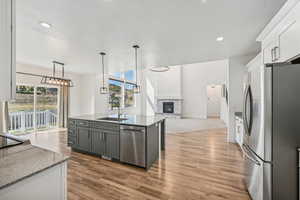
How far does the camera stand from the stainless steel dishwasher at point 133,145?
2609mm

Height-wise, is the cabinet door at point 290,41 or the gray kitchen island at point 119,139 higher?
the cabinet door at point 290,41

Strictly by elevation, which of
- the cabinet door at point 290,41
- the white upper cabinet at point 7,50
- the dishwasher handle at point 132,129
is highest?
the cabinet door at point 290,41

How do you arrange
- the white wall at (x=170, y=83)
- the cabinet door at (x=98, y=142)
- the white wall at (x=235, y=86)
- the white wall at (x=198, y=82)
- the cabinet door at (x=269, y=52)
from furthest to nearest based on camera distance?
the white wall at (x=170, y=83), the white wall at (x=198, y=82), the white wall at (x=235, y=86), the cabinet door at (x=98, y=142), the cabinet door at (x=269, y=52)

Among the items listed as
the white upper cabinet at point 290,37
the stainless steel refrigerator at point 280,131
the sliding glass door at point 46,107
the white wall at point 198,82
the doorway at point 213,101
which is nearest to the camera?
the stainless steel refrigerator at point 280,131

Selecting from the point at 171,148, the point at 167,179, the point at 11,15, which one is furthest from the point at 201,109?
the point at 11,15

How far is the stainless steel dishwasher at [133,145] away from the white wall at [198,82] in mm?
7808

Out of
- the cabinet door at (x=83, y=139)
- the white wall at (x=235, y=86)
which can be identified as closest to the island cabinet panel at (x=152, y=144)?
the cabinet door at (x=83, y=139)

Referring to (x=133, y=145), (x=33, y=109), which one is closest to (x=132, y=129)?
(x=133, y=145)

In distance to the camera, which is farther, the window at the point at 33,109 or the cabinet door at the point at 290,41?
the window at the point at 33,109

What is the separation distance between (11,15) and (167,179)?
264 cm

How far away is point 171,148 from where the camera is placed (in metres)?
3.80

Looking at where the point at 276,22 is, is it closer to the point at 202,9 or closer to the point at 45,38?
the point at 202,9

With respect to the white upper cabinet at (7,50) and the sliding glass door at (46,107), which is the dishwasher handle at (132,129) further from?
the sliding glass door at (46,107)

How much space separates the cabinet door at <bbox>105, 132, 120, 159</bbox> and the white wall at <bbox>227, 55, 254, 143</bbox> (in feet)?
11.1
